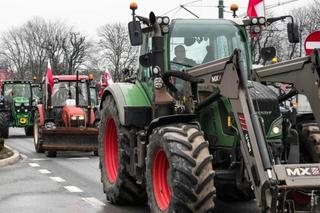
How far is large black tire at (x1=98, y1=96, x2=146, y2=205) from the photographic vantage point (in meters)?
8.06

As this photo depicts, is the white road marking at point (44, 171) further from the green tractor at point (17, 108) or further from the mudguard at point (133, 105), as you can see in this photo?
the green tractor at point (17, 108)

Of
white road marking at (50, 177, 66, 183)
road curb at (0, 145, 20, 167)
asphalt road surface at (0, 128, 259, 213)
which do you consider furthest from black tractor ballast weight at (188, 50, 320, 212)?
road curb at (0, 145, 20, 167)

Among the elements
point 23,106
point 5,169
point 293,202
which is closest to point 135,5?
point 293,202

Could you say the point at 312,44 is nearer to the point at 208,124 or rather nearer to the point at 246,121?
the point at 208,124

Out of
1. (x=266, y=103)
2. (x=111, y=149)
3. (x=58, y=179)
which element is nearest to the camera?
(x=266, y=103)

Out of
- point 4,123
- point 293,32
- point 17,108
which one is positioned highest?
point 293,32

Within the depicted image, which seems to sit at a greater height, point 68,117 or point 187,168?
point 68,117

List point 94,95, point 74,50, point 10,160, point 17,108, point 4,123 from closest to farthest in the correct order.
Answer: point 10,160
point 94,95
point 4,123
point 17,108
point 74,50

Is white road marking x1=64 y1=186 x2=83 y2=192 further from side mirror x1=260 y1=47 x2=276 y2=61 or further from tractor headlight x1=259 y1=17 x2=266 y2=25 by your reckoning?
tractor headlight x1=259 y1=17 x2=266 y2=25

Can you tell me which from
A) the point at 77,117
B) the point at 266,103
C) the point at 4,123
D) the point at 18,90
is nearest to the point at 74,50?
the point at 18,90

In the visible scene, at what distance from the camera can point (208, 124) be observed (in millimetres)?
6852

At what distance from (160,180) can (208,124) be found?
869 millimetres

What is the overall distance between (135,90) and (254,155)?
3.24 meters

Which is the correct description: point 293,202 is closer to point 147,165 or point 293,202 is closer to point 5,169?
point 147,165
